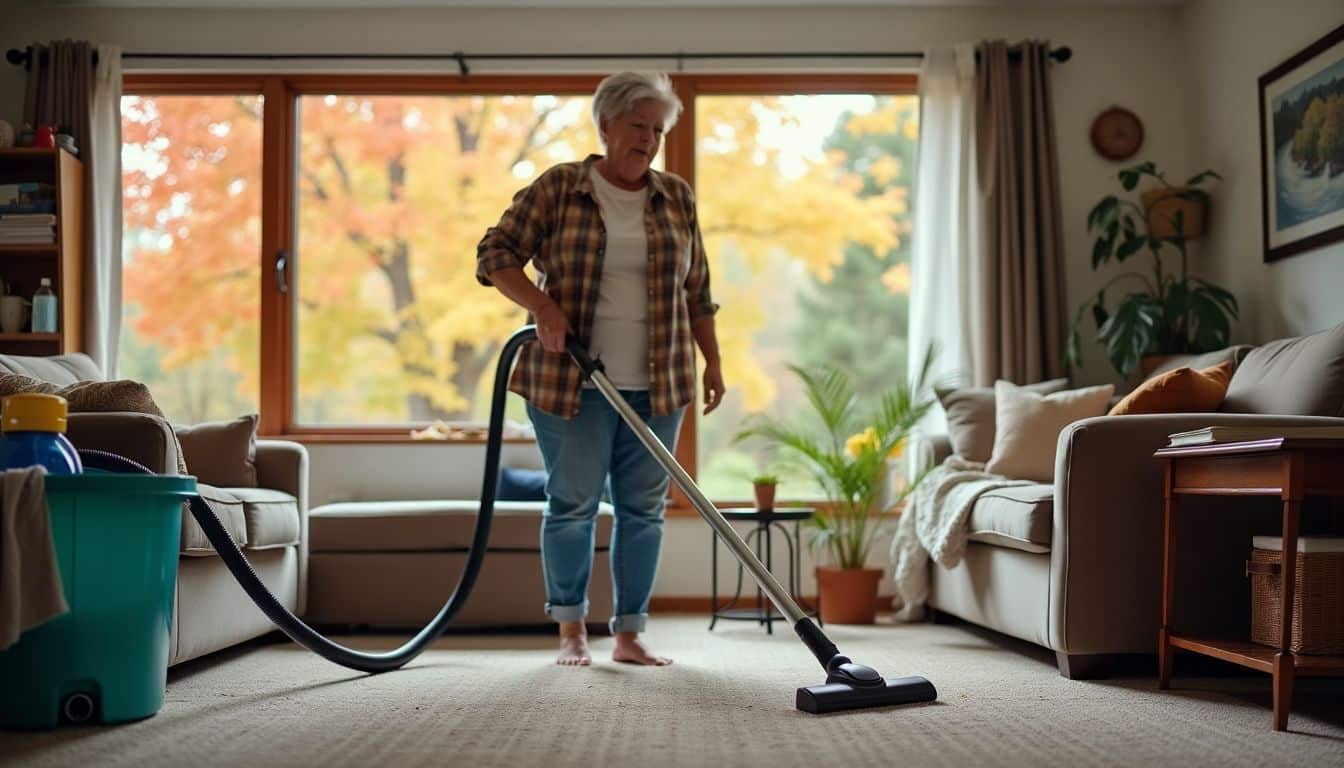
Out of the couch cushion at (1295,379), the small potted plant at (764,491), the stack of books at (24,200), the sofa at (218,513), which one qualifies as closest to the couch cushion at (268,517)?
the sofa at (218,513)

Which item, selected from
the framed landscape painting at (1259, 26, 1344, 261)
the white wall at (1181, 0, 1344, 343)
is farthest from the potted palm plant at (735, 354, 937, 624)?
the framed landscape painting at (1259, 26, 1344, 261)

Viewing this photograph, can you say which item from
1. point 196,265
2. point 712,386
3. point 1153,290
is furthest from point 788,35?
point 196,265

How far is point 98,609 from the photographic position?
204cm

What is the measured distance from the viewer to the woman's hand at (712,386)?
311 cm

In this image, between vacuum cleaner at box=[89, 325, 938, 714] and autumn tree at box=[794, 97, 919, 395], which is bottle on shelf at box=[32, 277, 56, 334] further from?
autumn tree at box=[794, 97, 919, 395]

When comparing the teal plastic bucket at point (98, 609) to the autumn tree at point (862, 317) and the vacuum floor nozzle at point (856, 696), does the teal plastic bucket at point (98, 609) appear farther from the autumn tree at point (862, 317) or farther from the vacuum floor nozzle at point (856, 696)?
the autumn tree at point (862, 317)

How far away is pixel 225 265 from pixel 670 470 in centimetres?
375

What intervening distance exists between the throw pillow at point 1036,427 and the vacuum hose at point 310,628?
161 cm

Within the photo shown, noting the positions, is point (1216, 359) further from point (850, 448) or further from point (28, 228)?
point (28, 228)

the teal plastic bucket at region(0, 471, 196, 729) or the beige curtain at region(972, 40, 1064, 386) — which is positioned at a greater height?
the beige curtain at region(972, 40, 1064, 386)

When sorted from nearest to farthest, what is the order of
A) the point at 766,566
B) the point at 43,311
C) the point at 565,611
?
1. the point at 565,611
2. the point at 766,566
3. the point at 43,311

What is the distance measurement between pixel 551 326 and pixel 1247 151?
279 cm

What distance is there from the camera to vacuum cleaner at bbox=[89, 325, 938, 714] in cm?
227

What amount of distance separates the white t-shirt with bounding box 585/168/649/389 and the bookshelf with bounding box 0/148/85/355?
Result: 2543mm
